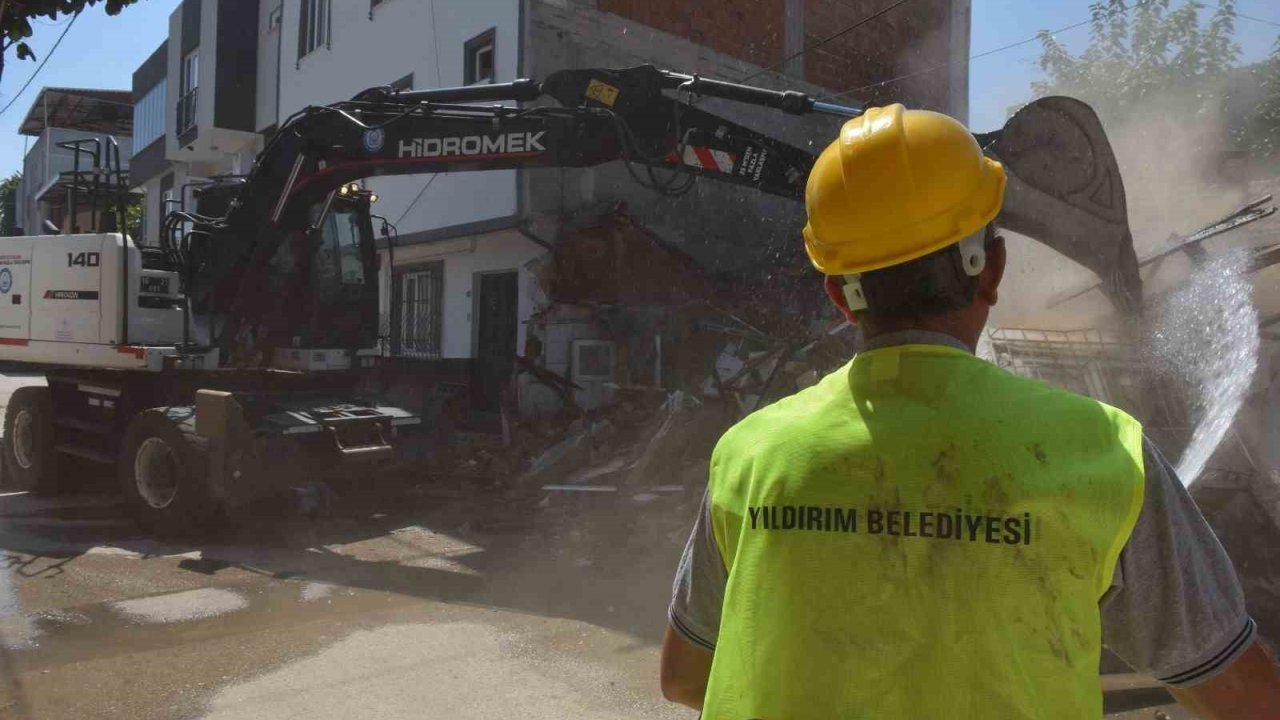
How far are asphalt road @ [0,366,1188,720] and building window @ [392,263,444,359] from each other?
724cm

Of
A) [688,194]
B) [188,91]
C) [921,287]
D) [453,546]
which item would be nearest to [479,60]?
[688,194]

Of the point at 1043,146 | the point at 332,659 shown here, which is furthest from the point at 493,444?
the point at 1043,146

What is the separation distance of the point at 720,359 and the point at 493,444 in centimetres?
317

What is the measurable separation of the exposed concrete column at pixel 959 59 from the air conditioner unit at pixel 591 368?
30.8 ft

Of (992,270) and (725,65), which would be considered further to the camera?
(725,65)

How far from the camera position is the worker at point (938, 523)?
1.14m

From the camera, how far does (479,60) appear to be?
1470 cm

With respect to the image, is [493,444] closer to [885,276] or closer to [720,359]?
[720,359]

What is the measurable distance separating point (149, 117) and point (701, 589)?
30.5 meters

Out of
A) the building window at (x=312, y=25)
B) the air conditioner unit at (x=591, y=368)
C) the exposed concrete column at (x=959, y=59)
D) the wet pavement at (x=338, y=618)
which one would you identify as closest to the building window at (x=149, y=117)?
the building window at (x=312, y=25)

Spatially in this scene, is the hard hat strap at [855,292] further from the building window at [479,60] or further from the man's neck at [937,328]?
the building window at [479,60]

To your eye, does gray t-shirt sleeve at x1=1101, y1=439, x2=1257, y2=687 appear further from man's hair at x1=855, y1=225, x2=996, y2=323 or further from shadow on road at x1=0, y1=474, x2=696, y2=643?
shadow on road at x1=0, y1=474, x2=696, y2=643

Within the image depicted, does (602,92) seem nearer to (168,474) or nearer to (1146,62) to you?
(168,474)

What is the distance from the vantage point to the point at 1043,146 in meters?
6.14
